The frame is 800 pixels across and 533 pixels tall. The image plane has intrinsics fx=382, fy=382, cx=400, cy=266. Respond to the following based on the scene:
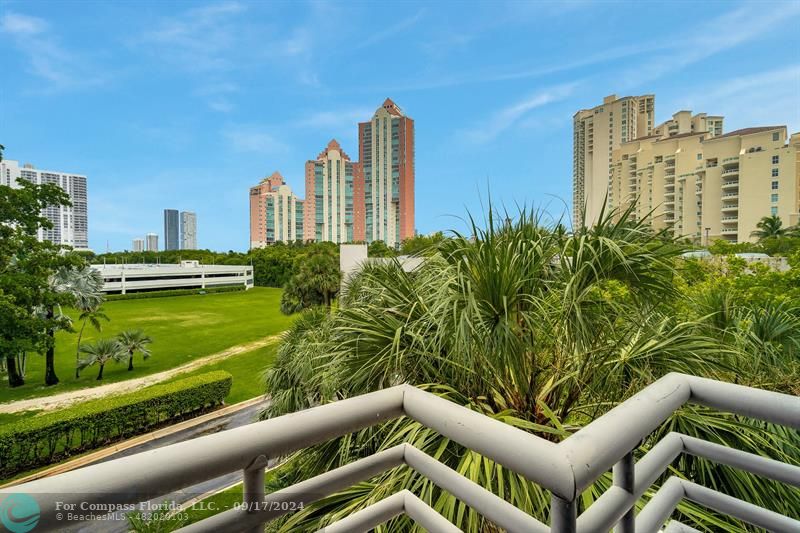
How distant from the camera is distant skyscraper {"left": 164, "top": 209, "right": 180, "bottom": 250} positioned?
12900cm

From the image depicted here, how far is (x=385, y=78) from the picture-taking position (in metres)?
83.7

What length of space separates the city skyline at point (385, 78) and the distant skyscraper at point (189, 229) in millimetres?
41149

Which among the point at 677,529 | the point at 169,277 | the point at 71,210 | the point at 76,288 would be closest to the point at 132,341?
the point at 76,288

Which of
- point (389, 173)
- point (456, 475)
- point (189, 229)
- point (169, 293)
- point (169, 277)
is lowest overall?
point (169, 293)

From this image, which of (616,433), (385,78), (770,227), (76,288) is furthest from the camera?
(385,78)

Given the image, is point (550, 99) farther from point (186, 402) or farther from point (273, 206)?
point (273, 206)

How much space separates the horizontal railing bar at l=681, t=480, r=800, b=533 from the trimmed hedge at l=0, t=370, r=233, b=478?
1492cm

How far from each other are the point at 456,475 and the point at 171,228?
154545 millimetres

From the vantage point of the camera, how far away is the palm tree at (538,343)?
6.75ft

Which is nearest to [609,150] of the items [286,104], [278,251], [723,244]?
[286,104]

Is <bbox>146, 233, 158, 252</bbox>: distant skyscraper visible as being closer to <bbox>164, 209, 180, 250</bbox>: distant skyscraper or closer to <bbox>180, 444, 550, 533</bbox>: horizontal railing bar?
<bbox>164, 209, 180, 250</bbox>: distant skyscraper

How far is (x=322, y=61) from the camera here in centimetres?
3681

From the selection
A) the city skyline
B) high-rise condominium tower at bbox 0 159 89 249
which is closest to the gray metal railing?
the city skyline

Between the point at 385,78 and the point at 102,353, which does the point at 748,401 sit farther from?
the point at 385,78
